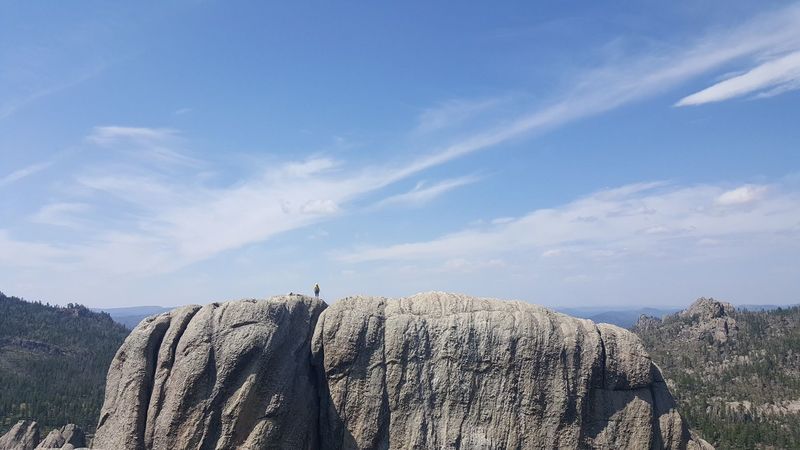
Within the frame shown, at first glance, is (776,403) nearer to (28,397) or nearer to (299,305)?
(299,305)

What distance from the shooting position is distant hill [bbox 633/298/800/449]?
344 ft

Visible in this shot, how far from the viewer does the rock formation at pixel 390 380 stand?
30547 millimetres

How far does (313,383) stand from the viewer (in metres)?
33.2

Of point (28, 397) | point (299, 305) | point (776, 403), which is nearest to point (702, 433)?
point (776, 403)

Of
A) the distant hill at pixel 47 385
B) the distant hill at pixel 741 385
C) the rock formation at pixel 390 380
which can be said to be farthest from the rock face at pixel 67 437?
the distant hill at pixel 741 385

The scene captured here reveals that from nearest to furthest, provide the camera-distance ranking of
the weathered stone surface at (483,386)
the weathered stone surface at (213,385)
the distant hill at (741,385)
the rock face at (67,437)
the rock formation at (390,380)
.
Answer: the weathered stone surface at (213,385) → the rock formation at (390,380) → the weathered stone surface at (483,386) → the rock face at (67,437) → the distant hill at (741,385)

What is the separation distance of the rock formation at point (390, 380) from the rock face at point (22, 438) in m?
46.2

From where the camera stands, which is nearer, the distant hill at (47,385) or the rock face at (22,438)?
the rock face at (22,438)

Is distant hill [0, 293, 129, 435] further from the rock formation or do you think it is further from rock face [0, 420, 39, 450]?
the rock formation

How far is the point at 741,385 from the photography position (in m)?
155

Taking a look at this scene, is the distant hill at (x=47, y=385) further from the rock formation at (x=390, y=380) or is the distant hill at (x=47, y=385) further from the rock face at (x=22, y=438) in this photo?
the rock formation at (x=390, y=380)

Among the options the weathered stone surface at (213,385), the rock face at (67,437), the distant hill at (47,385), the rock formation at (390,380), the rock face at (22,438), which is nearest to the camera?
the weathered stone surface at (213,385)

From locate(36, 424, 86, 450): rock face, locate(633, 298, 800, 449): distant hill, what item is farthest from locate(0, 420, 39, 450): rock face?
locate(633, 298, 800, 449): distant hill

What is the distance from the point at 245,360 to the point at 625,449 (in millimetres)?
22374
